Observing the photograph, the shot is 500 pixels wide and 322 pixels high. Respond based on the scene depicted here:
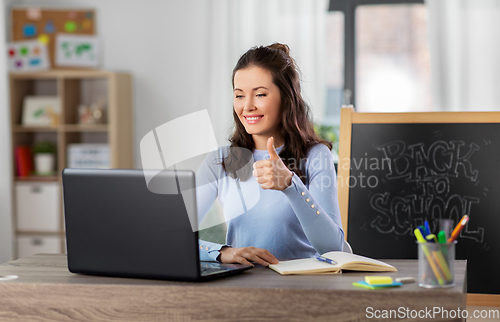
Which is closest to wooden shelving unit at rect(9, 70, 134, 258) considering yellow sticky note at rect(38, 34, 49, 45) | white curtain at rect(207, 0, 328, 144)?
yellow sticky note at rect(38, 34, 49, 45)

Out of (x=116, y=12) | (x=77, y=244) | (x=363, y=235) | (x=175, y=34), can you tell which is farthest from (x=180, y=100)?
(x=77, y=244)

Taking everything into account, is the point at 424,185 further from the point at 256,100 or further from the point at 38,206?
the point at 38,206

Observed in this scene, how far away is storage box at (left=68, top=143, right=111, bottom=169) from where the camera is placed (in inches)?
147

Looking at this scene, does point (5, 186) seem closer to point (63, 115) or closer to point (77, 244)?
point (63, 115)

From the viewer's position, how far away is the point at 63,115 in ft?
12.3

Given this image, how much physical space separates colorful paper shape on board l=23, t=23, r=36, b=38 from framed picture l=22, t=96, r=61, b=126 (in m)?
0.46

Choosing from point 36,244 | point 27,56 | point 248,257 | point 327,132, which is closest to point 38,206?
point 36,244

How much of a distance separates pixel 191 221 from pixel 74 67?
126 inches

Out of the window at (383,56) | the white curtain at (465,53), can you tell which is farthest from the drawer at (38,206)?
the white curtain at (465,53)

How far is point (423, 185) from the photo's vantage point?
6.74ft

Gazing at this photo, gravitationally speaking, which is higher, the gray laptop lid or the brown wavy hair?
the brown wavy hair

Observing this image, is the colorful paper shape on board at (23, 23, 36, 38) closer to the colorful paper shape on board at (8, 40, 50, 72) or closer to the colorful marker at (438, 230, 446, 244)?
the colorful paper shape on board at (8, 40, 50, 72)

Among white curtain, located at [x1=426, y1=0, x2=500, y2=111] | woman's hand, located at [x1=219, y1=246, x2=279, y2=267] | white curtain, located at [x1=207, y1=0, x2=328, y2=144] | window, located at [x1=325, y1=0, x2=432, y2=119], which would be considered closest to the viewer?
woman's hand, located at [x1=219, y1=246, x2=279, y2=267]

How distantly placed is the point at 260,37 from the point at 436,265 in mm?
2894
